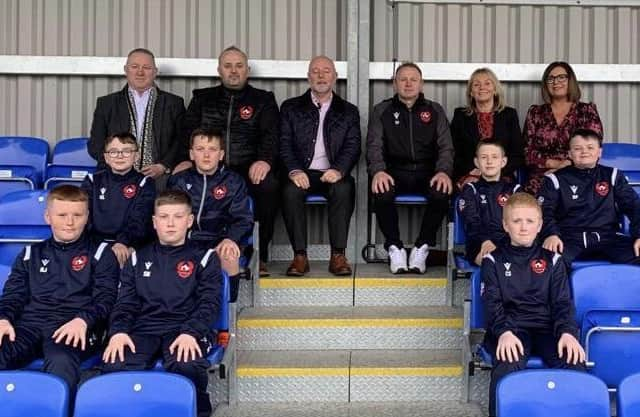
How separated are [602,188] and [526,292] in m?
1.19

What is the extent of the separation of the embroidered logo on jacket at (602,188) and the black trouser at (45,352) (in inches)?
109

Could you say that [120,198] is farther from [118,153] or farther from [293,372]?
[293,372]

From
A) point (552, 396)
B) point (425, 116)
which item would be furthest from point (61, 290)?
point (425, 116)

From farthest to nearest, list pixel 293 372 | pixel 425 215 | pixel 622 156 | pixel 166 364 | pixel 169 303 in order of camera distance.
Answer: pixel 622 156 < pixel 425 215 < pixel 293 372 < pixel 169 303 < pixel 166 364

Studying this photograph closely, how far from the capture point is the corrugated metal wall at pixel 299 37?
5.83m

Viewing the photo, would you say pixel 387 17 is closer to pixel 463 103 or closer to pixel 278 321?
pixel 463 103

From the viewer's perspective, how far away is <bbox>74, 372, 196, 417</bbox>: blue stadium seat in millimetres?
2666

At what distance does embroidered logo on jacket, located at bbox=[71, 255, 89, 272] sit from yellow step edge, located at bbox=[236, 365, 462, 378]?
87cm

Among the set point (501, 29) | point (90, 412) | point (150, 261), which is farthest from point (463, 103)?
point (90, 412)

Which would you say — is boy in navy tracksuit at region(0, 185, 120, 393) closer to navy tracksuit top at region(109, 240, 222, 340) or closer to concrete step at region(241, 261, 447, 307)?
navy tracksuit top at region(109, 240, 222, 340)

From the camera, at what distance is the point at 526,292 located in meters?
3.67

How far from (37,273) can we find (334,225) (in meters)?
1.82

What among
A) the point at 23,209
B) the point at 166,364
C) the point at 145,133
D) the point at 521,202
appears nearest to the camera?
the point at 166,364

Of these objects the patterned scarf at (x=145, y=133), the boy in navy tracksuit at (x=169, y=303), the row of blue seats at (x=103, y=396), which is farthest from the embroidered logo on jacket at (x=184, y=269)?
the patterned scarf at (x=145, y=133)
